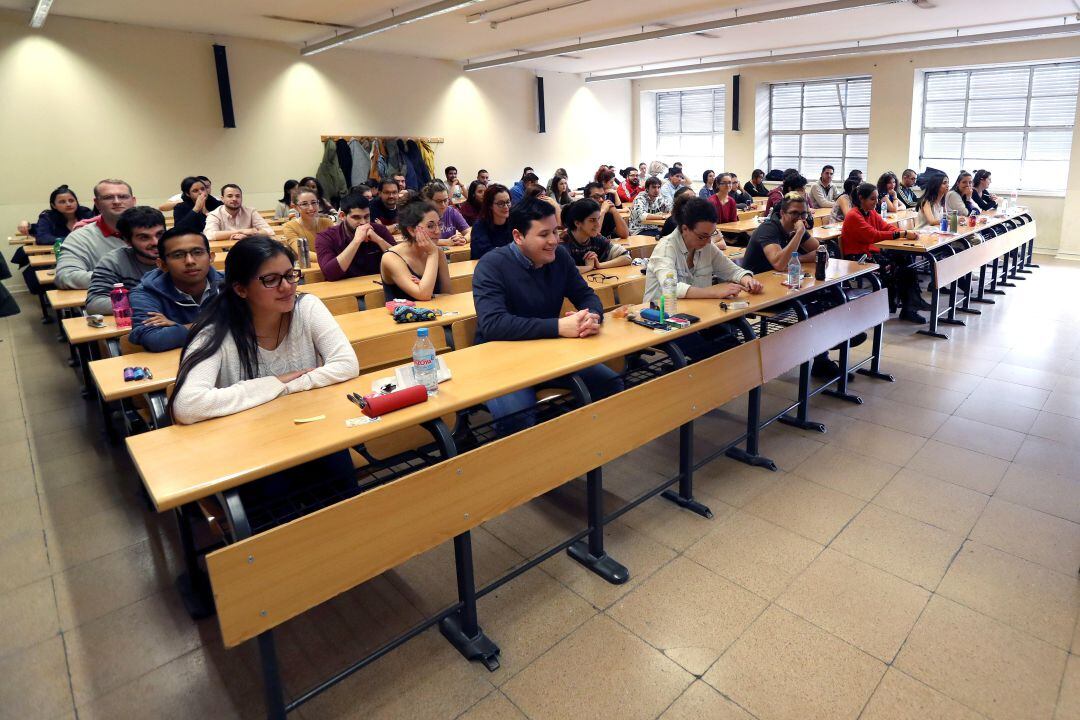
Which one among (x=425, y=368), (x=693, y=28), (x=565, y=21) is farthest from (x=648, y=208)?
(x=425, y=368)

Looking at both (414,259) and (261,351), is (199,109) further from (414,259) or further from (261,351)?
(261,351)

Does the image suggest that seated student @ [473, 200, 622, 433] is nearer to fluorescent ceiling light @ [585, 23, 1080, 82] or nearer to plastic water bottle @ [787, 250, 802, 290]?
plastic water bottle @ [787, 250, 802, 290]

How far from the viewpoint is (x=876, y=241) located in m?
5.45

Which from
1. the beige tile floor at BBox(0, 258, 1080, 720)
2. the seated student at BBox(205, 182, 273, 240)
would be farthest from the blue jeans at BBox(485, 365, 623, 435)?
the seated student at BBox(205, 182, 273, 240)

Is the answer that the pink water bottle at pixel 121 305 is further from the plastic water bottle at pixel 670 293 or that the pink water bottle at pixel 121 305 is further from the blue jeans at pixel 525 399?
the plastic water bottle at pixel 670 293

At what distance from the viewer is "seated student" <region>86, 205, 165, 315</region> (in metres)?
3.11

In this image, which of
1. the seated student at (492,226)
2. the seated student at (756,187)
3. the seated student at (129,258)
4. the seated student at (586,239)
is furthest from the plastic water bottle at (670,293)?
the seated student at (756,187)

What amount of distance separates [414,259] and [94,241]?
7.20ft

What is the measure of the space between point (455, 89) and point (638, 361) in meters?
9.62

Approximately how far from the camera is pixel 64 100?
24.7 ft

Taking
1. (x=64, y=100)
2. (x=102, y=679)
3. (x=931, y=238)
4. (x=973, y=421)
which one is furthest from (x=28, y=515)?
(x=64, y=100)

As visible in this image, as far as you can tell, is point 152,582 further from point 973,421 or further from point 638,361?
point 973,421

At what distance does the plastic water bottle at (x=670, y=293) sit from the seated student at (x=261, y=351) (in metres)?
1.40

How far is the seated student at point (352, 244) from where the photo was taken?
3971mm
